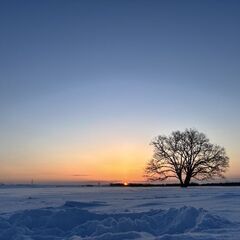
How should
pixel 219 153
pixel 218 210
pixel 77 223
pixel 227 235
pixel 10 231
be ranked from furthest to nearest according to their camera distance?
pixel 219 153, pixel 218 210, pixel 77 223, pixel 10 231, pixel 227 235

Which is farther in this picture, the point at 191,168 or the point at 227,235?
the point at 191,168

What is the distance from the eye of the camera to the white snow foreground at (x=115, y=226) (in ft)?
25.6

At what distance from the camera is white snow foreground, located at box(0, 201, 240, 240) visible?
7.80 meters

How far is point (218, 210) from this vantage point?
10.8 m

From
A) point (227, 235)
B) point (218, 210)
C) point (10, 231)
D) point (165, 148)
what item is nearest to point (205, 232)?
point (227, 235)

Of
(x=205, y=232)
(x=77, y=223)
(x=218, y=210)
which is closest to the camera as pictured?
(x=205, y=232)

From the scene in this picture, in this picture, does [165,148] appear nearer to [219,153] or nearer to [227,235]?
[219,153]

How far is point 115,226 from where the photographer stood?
8859mm

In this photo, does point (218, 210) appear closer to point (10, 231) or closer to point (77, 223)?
point (77, 223)

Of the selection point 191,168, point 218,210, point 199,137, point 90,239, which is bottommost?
point 90,239

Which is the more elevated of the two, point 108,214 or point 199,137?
point 199,137

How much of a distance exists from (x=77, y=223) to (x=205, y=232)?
3625 mm

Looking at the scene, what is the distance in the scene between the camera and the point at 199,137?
48.0 meters

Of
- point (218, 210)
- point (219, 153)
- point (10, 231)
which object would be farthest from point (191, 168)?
point (10, 231)
